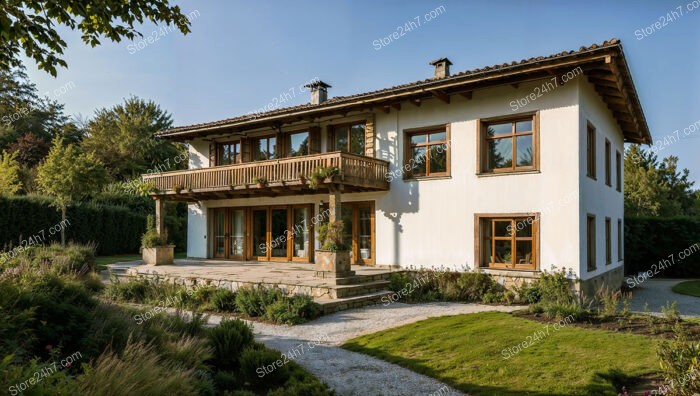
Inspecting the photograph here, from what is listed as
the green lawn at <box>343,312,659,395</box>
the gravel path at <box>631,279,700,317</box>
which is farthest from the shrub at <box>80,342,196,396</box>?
the gravel path at <box>631,279,700,317</box>

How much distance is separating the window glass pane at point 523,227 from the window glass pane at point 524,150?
1.63 metres

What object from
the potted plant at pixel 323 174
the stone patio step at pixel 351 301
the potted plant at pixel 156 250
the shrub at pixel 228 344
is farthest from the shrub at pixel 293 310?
the potted plant at pixel 156 250

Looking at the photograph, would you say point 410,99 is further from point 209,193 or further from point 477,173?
point 209,193

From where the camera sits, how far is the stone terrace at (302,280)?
1200cm

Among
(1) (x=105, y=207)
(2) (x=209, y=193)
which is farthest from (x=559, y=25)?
(1) (x=105, y=207)

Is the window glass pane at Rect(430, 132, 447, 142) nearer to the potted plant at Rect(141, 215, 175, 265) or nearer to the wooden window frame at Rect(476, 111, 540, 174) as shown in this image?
the wooden window frame at Rect(476, 111, 540, 174)

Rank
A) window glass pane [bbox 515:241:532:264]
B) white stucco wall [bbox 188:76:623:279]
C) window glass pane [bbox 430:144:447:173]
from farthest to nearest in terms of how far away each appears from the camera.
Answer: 1. window glass pane [bbox 430:144:447:173]
2. window glass pane [bbox 515:241:532:264]
3. white stucco wall [bbox 188:76:623:279]

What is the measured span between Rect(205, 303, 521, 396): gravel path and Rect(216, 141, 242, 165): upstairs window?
10654 mm

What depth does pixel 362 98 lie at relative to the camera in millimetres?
15344

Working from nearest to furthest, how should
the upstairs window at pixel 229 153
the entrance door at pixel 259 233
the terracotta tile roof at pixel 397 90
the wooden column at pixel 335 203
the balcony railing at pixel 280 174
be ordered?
1. the terracotta tile roof at pixel 397 90
2. the wooden column at pixel 335 203
3. the balcony railing at pixel 280 174
4. the entrance door at pixel 259 233
5. the upstairs window at pixel 229 153

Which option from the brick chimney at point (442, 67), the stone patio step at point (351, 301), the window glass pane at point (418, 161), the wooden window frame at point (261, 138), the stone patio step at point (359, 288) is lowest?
the stone patio step at point (351, 301)

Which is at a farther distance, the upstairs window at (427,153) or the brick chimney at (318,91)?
the brick chimney at (318,91)

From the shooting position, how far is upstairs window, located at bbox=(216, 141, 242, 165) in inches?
807

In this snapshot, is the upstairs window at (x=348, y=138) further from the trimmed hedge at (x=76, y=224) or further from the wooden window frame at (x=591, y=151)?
the trimmed hedge at (x=76, y=224)
